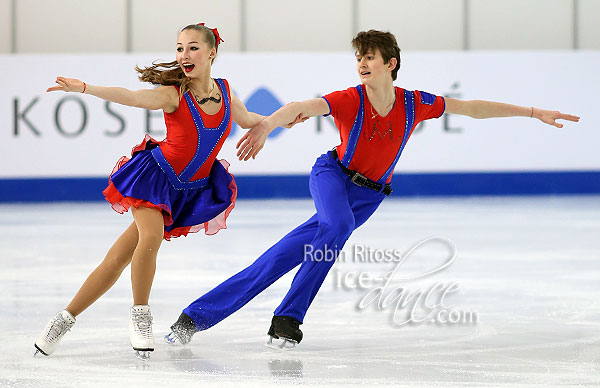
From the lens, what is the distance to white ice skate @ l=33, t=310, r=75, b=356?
9.82 ft

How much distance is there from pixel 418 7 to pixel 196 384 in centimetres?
1045

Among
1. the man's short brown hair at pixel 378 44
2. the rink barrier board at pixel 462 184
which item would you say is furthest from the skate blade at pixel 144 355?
the rink barrier board at pixel 462 184

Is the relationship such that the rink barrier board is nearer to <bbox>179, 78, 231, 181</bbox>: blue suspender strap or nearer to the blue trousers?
the blue trousers

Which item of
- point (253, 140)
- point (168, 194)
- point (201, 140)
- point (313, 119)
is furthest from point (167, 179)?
point (313, 119)

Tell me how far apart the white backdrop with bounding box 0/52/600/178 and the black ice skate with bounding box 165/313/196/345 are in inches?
278

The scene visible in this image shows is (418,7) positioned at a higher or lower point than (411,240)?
higher

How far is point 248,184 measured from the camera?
1060cm

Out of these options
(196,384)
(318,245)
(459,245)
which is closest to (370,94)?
(318,245)

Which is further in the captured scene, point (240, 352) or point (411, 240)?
point (411, 240)

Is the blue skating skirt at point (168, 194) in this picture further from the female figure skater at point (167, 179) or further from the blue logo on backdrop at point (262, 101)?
the blue logo on backdrop at point (262, 101)

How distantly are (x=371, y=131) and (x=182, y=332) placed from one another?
967 mm

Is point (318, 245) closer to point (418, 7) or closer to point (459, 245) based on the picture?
point (459, 245)

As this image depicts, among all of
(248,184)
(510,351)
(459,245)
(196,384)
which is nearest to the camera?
(196,384)

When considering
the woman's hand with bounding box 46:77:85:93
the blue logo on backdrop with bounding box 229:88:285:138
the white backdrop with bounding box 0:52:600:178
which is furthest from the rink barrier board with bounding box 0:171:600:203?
the woman's hand with bounding box 46:77:85:93
